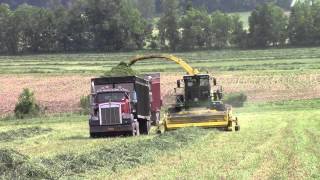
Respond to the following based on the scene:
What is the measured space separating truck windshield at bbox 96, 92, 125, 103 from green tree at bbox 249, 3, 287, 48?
3747 inches

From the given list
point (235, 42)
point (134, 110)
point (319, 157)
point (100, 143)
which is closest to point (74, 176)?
point (319, 157)

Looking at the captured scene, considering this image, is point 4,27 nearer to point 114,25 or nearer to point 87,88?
point 114,25

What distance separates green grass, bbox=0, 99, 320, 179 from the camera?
1503 centimetres

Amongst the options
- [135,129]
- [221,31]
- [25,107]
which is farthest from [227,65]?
[135,129]

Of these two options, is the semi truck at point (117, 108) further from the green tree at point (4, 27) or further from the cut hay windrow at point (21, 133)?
the green tree at point (4, 27)

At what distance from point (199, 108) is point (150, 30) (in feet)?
328

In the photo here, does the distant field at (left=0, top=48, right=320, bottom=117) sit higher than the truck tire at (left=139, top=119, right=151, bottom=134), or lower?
lower

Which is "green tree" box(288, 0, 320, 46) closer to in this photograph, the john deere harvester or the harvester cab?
the john deere harvester

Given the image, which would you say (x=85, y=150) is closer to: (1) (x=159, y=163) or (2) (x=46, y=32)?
(1) (x=159, y=163)

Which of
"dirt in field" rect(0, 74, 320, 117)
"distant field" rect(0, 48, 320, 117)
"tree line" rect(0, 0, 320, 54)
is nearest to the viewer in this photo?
"dirt in field" rect(0, 74, 320, 117)

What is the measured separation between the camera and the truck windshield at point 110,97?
2884 centimetres

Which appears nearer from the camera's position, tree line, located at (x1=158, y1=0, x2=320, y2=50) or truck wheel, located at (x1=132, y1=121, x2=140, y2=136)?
truck wheel, located at (x1=132, y1=121, x2=140, y2=136)

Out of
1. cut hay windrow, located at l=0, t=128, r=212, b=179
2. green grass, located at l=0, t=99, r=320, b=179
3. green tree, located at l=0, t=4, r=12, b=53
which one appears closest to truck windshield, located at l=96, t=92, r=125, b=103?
green grass, located at l=0, t=99, r=320, b=179

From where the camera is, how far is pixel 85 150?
20.8 meters
